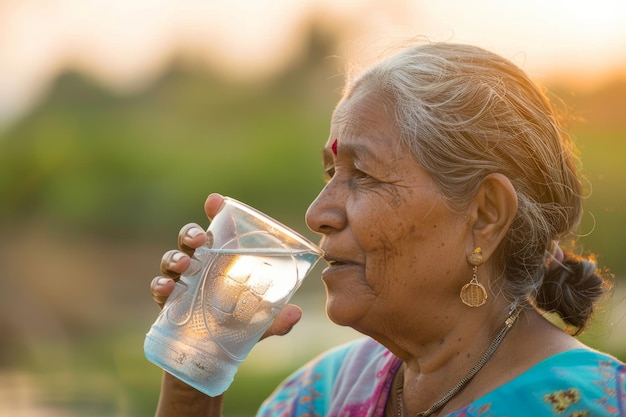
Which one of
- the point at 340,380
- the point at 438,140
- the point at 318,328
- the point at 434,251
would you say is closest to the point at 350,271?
the point at 434,251

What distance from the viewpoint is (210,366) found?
232 centimetres

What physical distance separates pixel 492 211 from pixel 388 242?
1.02 ft

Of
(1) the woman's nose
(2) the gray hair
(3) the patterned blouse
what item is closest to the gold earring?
(2) the gray hair

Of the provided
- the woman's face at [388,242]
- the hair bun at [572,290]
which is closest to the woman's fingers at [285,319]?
the woman's face at [388,242]

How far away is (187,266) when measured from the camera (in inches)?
96.0

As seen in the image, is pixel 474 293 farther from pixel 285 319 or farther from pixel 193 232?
pixel 193 232

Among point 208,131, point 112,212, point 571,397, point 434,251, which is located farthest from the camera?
point 208,131

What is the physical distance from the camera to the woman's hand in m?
2.42

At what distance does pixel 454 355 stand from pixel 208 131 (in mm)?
11822

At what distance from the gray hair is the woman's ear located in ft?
0.11

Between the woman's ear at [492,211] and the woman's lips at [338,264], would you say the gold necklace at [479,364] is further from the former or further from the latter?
the woman's lips at [338,264]

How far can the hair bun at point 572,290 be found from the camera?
8.93 feet

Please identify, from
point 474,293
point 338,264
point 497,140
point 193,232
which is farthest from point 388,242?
point 193,232

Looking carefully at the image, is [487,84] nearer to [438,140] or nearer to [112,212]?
[438,140]
